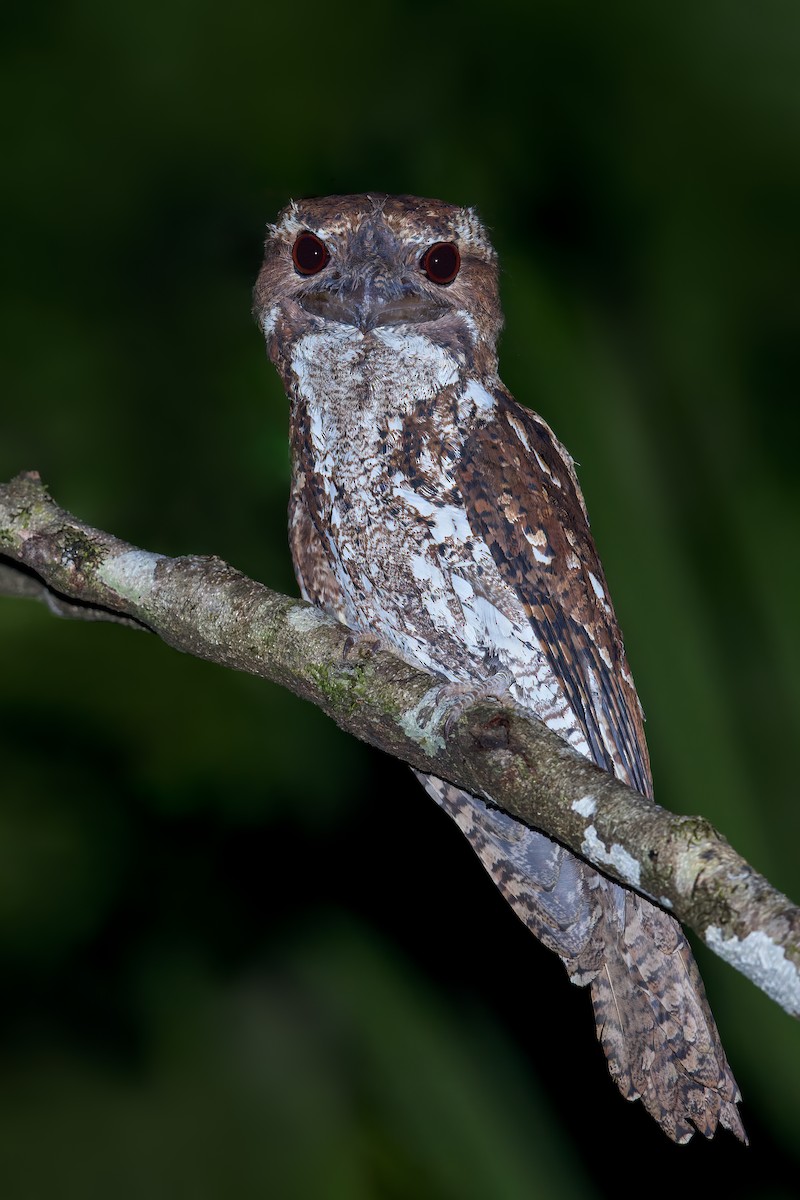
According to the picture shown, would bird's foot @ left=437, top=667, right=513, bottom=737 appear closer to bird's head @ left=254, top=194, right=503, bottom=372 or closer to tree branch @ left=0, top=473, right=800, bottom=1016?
tree branch @ left=0, top=473, right=800, bottom=1016

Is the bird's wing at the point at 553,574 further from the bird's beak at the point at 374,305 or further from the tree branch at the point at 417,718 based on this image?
the tree branch at the point at 417,718

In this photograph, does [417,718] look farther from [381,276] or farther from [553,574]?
[381,276]

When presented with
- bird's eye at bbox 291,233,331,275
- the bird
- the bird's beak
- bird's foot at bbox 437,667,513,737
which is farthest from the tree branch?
bird's eye at bbox 291,233,331,275

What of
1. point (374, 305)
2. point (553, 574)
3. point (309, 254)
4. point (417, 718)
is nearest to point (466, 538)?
point (553, 574)

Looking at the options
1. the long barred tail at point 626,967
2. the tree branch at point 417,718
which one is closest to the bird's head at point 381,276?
the tree branch at point 417,718

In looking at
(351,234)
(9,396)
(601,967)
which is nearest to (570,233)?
(351,234)

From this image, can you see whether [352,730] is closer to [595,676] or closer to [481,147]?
[595,676]
